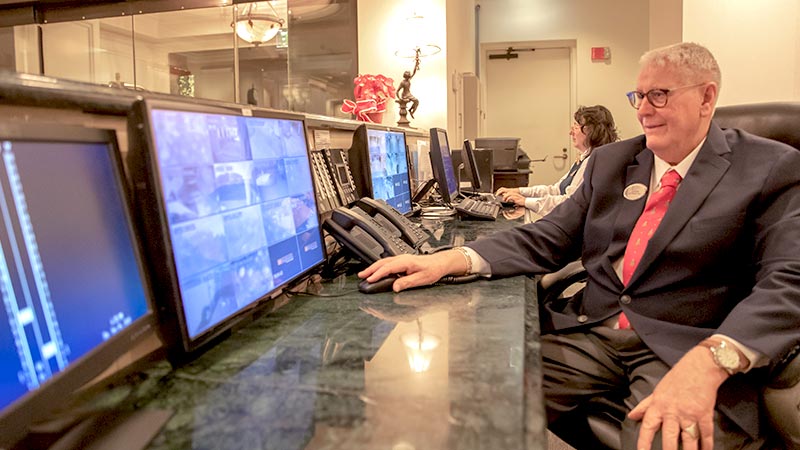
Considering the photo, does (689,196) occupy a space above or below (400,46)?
below

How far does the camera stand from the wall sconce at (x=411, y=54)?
154 inches

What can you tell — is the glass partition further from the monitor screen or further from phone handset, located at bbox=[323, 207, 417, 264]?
phone handset, located at bbox=[323, 207, 417, 264]

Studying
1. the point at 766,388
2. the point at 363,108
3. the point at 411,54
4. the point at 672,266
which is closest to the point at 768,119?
the point at 672,266

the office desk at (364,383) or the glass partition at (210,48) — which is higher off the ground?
the glass partition at (210,48)

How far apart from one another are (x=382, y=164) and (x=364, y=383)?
1.30 metres

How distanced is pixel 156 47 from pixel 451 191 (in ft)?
12.1

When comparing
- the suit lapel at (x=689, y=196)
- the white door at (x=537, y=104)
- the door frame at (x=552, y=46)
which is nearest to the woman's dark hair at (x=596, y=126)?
the suit lapel at (x=689, y=196)

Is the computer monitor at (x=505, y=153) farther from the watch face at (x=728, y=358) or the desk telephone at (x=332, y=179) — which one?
the watch face at (x=728, y=358)

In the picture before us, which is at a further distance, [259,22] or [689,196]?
[259,22]

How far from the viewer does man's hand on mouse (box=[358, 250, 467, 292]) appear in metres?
1.19

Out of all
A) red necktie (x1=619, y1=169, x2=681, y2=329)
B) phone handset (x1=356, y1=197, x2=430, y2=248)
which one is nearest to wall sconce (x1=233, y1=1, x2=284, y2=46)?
phone handset (x1=356, y1=197, x2=430, y2=248)

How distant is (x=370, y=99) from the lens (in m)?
3.43

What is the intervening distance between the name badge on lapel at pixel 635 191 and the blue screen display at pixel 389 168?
2.43 feet

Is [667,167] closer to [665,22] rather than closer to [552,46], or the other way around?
[665,22]
